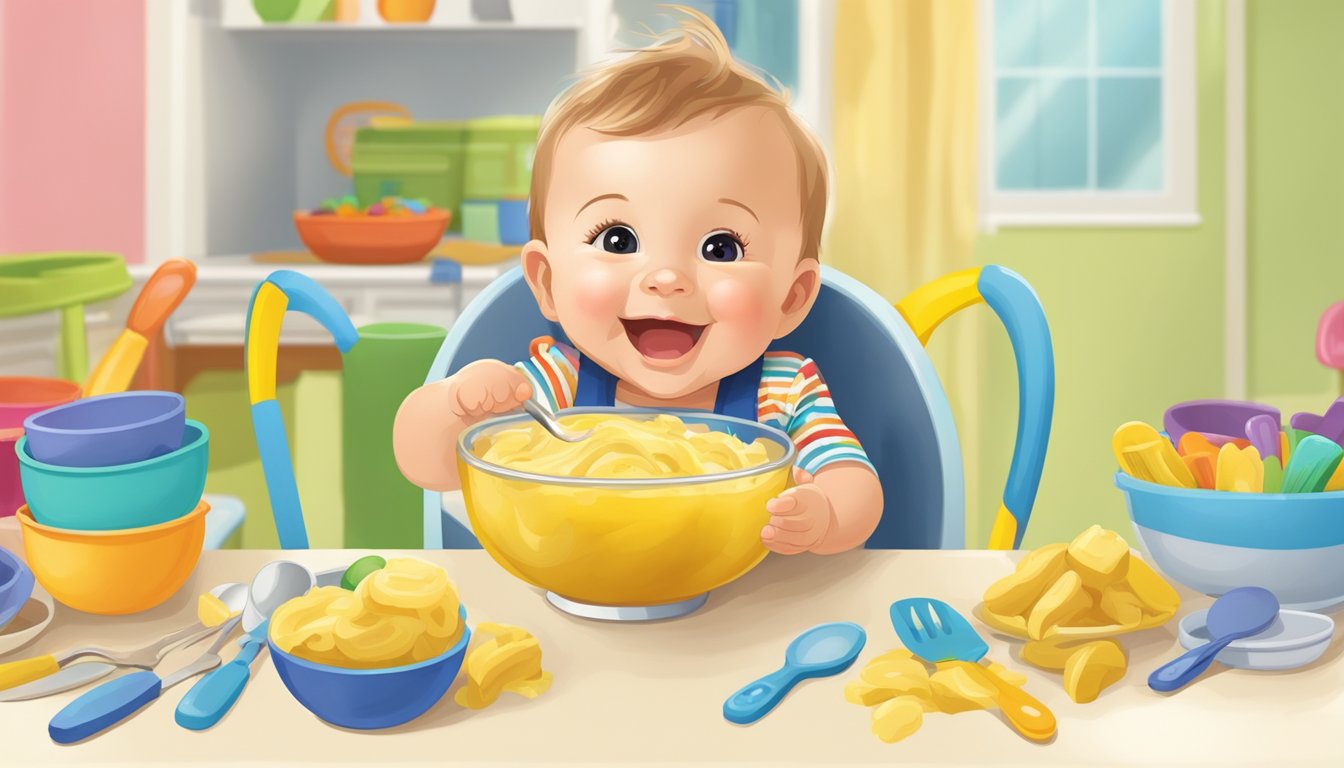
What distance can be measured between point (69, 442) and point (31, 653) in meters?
0.12

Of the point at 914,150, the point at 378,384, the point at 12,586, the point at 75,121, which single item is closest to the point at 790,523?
the point at 12,586

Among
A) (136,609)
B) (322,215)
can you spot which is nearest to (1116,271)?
(322,215)

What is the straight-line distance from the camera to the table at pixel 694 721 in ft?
1.67

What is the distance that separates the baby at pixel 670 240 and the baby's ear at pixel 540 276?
0.13 feet

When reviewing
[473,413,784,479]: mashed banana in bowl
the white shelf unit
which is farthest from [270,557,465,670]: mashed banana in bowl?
the white shelf unit

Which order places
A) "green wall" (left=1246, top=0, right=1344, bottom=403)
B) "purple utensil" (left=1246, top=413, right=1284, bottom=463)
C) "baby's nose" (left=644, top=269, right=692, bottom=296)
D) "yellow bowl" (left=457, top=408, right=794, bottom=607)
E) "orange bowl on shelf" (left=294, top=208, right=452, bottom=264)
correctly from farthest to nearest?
"green wall" (left=1246, top=0, right=1344, bottom=403) → "orange bowl on shelf" (left=294, top=208, right=452, bottom=264) → "baby's nose" (left=644, top=269, right=692, bottom=296) → "purple utensil" (left=1246, top=413, right=1284, bottom=463) → "yellow bowl" (left=457, top=408, right=794, bottom=607)

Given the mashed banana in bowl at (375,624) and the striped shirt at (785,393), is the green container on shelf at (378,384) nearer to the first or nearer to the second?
the striped shirt at (785,393)

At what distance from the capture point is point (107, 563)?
67 centimetres

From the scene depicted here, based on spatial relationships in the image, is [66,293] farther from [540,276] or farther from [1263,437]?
[1263,437]

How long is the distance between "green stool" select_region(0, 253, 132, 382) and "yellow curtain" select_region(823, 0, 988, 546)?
1482 mm

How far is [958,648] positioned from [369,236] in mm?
1920

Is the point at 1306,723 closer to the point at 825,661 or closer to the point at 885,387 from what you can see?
the point at 825,661

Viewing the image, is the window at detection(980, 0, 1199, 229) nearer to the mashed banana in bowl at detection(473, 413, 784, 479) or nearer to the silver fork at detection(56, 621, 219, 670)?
the mashed banana in bowl at detection(473, 413, 784, 479)

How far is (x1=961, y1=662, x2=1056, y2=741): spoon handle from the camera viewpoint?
523 millimetres
